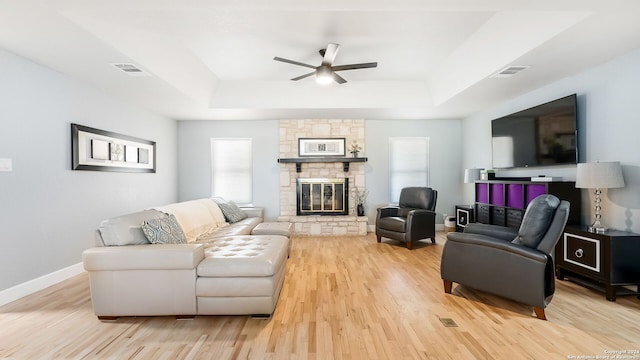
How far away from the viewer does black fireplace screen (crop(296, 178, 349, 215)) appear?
20.8ft

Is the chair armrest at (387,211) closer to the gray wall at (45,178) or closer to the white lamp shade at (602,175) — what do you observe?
the white lamp shade at (602,175)

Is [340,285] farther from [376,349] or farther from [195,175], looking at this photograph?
[195,175]

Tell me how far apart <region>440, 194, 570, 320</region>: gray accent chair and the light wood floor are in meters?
0.21

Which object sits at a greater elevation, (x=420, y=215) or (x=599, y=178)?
(x=599, y=178)

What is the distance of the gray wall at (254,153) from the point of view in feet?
21.0

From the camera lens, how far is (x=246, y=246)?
3064 millimetres

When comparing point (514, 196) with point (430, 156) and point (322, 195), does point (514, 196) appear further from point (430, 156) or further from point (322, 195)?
point (322, 195)

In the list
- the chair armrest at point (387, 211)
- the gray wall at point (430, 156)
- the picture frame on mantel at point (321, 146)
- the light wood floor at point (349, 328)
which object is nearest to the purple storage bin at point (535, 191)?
the light wood floor at point (349, 328)

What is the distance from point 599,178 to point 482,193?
212 cm

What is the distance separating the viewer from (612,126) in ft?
10.5

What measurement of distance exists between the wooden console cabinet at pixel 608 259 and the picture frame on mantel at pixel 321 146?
420cm

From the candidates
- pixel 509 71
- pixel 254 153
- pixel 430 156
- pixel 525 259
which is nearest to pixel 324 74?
pixel 509 71

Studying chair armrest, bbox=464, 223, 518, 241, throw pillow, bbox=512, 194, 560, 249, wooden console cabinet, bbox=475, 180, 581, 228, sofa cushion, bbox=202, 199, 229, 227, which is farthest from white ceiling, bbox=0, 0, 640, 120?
chair armrest, bbox=464, 223, 518, 241

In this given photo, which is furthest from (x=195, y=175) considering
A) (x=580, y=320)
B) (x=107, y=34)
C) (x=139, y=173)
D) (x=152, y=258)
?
(x=580, y=320)
